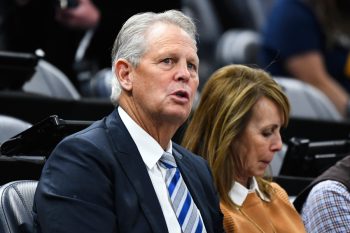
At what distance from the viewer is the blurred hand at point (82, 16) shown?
461 cm

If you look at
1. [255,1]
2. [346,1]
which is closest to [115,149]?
[346,1]

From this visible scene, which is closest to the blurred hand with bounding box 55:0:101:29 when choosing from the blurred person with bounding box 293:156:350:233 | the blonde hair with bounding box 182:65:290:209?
the blonde hair with bounding box 182:65:290:209

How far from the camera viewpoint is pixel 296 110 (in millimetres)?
4430

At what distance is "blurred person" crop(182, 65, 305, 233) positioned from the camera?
2648mm

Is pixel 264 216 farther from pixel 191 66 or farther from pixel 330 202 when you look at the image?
pixel 191 66

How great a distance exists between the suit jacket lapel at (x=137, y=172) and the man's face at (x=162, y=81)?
3.0 inches

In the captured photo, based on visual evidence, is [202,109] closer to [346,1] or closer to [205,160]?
[205,160]

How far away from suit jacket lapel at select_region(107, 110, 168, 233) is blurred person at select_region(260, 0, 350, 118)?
286 cm

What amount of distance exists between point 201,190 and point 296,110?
209 cm

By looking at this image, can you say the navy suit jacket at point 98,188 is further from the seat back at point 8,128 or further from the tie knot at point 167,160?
the seat back at point 8,128

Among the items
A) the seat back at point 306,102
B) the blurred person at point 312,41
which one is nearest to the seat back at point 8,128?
the seat back at point 306,102

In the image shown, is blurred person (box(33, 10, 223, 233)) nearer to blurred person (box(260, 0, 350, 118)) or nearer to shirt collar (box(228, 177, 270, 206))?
shirt collar (box(228, 177, 270, 206))

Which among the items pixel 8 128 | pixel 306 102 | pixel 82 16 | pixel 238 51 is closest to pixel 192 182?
pixel 8 128

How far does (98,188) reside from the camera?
6.98ft
